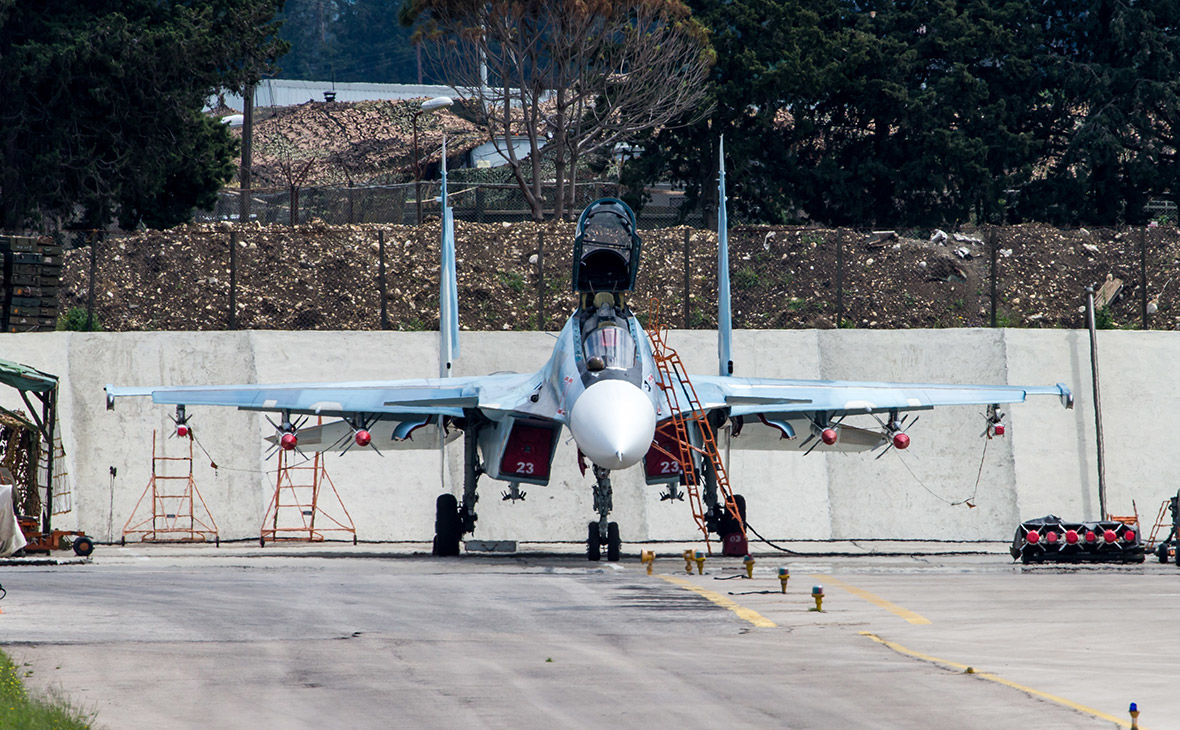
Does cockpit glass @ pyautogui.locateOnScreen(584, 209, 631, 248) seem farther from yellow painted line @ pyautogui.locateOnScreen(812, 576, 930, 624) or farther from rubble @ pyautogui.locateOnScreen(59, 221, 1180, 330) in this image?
rubble @ pyautogui.locateOnScreen(59, 221, 1180, 330)

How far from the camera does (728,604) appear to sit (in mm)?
14594

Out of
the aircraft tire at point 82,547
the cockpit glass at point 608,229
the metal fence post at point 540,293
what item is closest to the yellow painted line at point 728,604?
the cockpit glass at point 608,229

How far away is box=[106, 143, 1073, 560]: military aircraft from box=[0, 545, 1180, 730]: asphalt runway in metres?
2.71

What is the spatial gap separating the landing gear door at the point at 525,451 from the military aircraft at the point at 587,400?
2 centimetres

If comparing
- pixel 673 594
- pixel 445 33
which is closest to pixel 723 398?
pixel 673 594

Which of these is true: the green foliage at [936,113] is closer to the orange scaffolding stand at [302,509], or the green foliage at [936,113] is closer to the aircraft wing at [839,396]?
the orange scaffolding stand at [302,509]

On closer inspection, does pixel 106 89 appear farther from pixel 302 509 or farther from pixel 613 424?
pixel 613 424

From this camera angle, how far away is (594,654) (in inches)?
443

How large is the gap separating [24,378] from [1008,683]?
708 inches

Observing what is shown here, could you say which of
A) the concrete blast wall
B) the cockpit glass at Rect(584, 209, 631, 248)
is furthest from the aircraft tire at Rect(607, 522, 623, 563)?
the concrete blast wall

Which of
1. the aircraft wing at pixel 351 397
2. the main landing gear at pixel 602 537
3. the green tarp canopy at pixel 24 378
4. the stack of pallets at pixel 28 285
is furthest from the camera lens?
the stack of pallets at pixel 28 285

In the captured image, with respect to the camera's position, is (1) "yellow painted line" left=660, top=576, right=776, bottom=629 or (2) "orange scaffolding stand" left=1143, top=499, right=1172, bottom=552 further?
(2) "orange scaffolding stand" left=1143, top=499, right=1172, bottom=552

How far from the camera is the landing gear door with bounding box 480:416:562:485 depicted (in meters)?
21.6

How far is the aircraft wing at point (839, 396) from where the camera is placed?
855 inches
